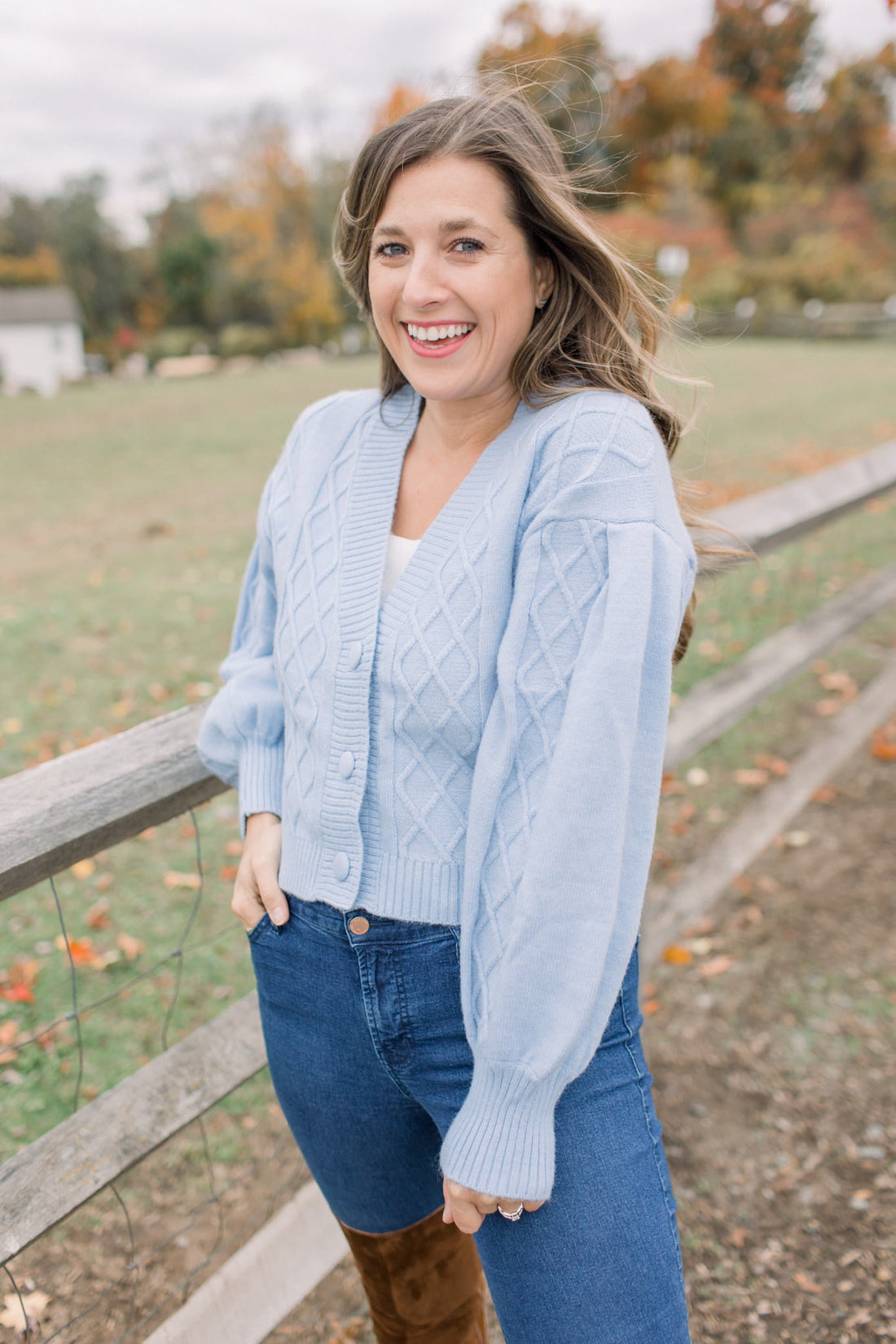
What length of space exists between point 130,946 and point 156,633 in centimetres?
→ 321

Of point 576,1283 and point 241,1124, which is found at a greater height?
point 576,1283

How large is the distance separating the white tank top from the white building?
49.6m

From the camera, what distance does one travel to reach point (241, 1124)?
8.84 ft

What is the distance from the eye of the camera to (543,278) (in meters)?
1.45

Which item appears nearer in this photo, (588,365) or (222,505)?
(588,365)

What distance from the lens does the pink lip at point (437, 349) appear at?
1.41 m

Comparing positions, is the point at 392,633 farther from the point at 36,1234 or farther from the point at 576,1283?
the point at 36,1234

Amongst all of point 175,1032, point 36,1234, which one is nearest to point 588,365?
point 36,1234

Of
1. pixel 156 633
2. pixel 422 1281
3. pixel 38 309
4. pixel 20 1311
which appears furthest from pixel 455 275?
pixel 38 309

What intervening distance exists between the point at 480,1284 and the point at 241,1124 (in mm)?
1110

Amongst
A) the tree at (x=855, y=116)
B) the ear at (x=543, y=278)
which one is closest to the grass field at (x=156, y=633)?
the ear at (x=543, y=278)

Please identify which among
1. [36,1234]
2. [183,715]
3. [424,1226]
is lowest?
[424,1226]

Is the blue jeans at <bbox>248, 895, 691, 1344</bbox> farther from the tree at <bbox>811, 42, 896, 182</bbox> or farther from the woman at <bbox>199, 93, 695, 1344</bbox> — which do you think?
the tree at <bbox>811, 42, 896, 182</bbox>

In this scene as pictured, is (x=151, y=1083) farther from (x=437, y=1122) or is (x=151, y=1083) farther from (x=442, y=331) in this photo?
(x=442, y=331)
